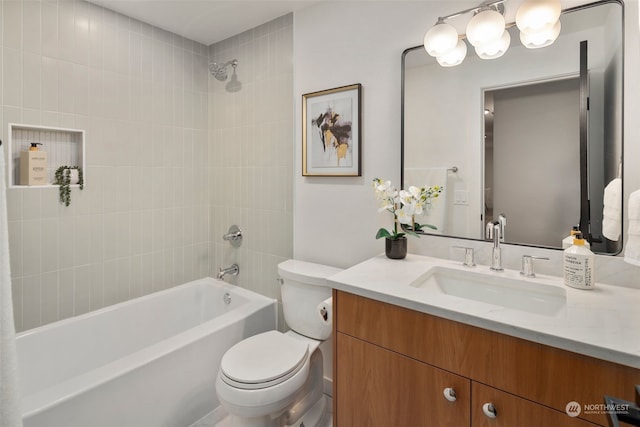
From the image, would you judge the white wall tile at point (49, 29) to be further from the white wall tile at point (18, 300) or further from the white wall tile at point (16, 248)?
the white wall tile at point (18, 300)

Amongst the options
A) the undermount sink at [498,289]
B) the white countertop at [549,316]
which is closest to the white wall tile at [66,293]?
the white countertop at [549,316]

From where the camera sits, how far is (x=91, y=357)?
1897mm

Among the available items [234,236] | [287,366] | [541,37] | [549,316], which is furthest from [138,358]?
[541,37]

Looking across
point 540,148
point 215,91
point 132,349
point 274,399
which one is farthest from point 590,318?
point 215,91

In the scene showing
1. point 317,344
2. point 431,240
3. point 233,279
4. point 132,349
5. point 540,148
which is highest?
point 540,148

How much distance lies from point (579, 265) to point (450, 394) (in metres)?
0.66

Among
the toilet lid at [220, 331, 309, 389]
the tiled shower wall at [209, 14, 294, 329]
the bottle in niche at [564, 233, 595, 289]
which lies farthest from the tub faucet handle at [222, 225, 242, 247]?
the bottle in niche at [564, 233, 595, 289]

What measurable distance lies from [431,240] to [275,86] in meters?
1.48

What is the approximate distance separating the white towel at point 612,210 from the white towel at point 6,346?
1764mm

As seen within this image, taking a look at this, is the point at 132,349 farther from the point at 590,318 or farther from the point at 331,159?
the point at 590,318

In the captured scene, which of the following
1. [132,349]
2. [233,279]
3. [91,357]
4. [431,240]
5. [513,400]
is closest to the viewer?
[513,400]

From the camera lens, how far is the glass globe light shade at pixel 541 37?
1224mm

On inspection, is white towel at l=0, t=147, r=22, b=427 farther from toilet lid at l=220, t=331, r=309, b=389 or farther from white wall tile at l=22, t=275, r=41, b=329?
white wall tile at l=22, t=275, r=41, b=329

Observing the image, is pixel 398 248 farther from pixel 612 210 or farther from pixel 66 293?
pixel 66 293
